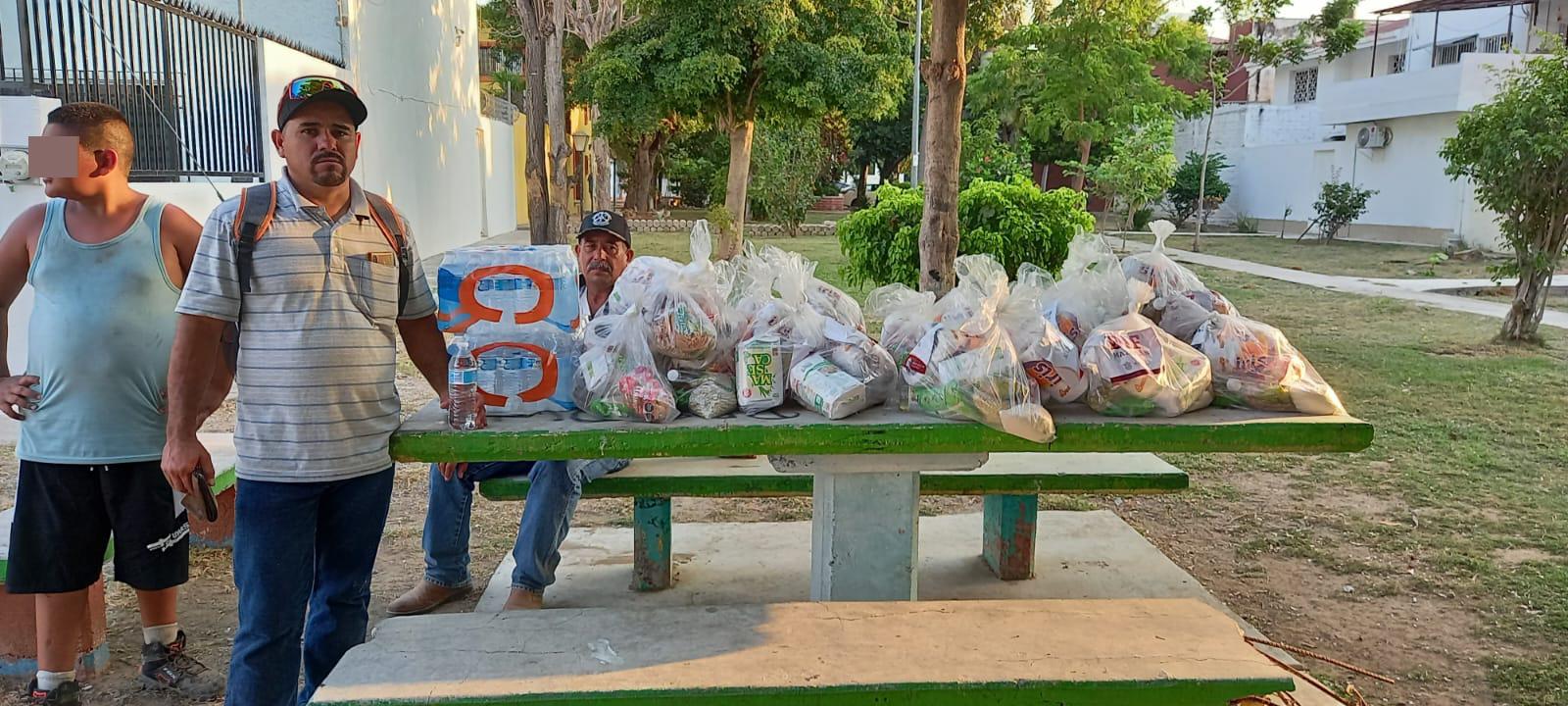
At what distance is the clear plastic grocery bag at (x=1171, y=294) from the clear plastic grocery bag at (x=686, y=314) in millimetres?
1032

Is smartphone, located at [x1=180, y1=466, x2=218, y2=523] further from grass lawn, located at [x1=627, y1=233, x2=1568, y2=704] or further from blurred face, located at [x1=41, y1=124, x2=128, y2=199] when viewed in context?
grass lawn, located at [x1=627, y1=233, x2=1568, y2=704]

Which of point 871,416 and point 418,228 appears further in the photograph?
point 418,228

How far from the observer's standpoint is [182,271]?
9.41ft

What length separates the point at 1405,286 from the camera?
46.2 ft

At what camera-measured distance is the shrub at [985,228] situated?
8898mm

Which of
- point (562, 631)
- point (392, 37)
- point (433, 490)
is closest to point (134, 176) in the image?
point (433, 490)

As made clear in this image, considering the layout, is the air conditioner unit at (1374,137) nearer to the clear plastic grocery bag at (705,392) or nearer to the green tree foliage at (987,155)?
the green tree foliage at (987,155)

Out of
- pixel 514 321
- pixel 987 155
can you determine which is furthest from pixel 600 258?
pixel 987 155

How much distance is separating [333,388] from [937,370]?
51.4 inches

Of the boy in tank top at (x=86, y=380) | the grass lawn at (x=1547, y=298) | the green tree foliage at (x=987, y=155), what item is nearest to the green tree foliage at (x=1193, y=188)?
the green tree foliage at (x=987, y=155)

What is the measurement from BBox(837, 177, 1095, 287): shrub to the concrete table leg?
6.19m

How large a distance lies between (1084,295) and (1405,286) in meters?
13.6

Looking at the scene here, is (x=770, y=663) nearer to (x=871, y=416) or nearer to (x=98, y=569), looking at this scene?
(x=871, y=416)

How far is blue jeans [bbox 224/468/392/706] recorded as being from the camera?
Answer: 2354mm
